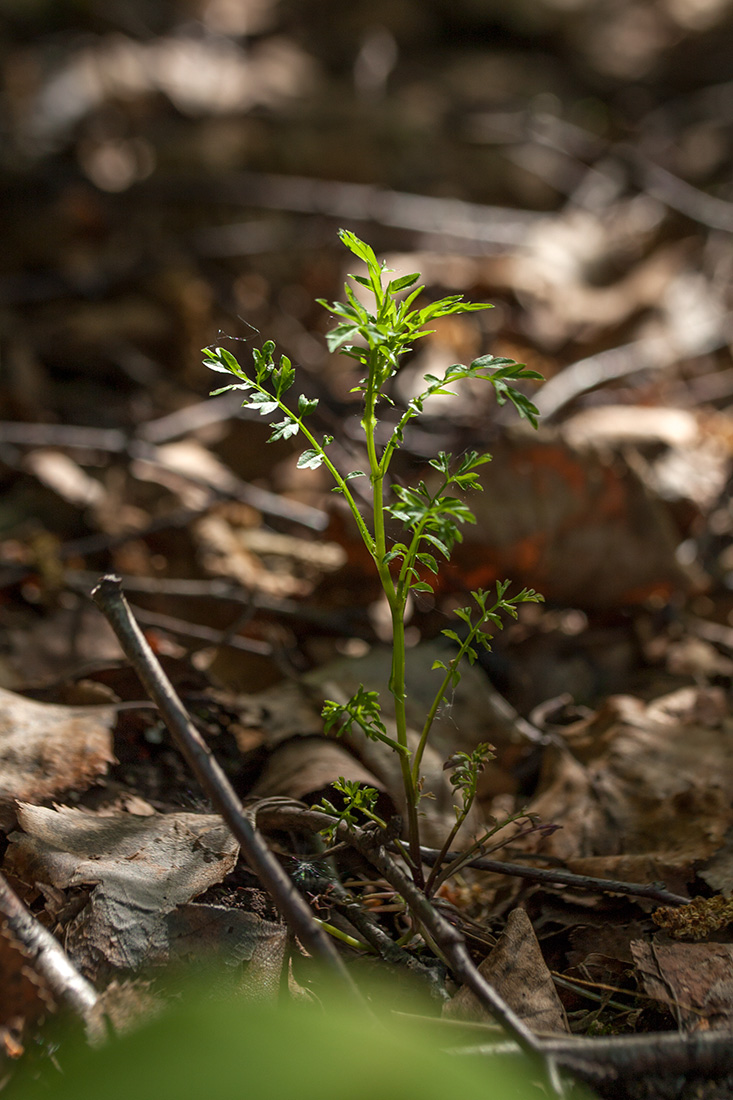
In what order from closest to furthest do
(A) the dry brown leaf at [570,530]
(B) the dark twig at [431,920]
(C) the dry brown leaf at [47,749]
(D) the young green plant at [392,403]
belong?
(B) the dark twig at [431,920] → (D) the young green plant at [392,403] → (C) the dry brown leaf at [47,749] → (A) the dry brown leaf at [570,530]

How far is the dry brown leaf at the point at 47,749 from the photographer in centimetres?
147

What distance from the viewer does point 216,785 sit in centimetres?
111

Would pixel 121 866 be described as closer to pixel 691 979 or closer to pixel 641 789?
pixel 691 979

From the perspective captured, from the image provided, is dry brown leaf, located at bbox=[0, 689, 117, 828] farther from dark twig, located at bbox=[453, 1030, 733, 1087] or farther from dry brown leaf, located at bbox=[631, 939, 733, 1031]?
dry brown leaf, located at bbox=[631, 939, 733, 1031]

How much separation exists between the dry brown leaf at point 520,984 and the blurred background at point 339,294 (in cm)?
95

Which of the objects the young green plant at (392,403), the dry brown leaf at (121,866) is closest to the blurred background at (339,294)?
the young green plant at (392,403)

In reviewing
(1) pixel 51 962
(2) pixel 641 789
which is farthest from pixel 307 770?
(2) pixel 641 789

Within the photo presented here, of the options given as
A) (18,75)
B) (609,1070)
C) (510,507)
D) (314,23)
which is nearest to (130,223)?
(18,75)

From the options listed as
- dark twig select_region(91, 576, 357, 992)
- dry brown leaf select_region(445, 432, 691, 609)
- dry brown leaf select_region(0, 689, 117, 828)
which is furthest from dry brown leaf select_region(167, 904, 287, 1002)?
dry brown leaf select_region(445, 432, 691, 609)

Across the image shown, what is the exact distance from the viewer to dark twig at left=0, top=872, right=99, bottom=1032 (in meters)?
1.05

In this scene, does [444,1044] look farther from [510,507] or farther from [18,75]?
[18,75]

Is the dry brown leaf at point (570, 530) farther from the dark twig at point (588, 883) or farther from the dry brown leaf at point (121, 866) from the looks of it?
the dry brown leaf at point (121, 866)

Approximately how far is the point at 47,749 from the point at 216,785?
62 cm

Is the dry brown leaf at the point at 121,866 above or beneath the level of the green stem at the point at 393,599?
beneath
